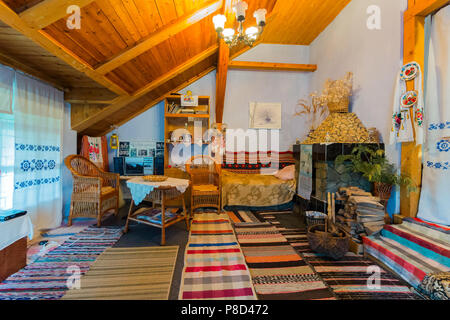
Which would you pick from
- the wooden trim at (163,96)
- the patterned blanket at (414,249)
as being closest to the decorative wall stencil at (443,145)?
the patterned blanket at (414,249)

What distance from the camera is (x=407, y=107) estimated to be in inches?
79.9

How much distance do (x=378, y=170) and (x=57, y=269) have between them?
3.24 metres

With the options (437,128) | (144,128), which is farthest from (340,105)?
(144,128)

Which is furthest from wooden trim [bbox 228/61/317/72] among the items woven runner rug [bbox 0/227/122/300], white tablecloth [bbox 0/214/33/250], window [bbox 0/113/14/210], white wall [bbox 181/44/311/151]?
white tablecloth [bbox 0/214/33/250]

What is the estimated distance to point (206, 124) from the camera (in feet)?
13.6

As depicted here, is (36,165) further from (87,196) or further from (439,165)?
(439,165)

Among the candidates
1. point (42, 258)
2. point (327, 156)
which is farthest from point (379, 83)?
point (42, 258)

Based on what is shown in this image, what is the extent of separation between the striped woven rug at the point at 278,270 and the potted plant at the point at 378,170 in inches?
47.1

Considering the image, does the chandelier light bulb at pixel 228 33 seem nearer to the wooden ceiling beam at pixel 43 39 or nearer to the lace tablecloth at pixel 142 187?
the wooden ceiling beam at pixel 43 39

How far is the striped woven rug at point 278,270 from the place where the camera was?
143 centimetres

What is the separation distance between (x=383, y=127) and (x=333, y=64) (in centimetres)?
177

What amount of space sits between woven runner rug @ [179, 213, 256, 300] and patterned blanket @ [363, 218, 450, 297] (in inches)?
50.2

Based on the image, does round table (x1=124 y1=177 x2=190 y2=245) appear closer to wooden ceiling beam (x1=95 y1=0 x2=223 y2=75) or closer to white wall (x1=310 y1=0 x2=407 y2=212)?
wooden ceiling beam (x1=95 y1=0 x2=223 y2=75)

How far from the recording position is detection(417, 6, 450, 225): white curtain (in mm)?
1819
